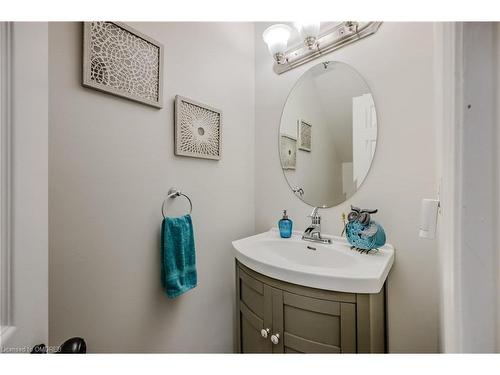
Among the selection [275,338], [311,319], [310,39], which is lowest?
[275,338]

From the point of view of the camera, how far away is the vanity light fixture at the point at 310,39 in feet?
3.21

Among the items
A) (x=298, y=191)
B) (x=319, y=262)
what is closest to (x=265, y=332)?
(x=319, y=262)

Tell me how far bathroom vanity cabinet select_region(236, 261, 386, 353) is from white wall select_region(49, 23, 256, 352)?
40 centimetres

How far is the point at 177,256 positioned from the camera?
91 centimetres

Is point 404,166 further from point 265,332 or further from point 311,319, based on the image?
point 265,332

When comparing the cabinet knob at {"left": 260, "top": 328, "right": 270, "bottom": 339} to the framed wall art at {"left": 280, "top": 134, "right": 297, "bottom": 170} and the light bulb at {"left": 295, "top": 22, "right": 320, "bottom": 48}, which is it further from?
the light bulb at {"left": 295, "top": 22, "right": 320, "bottom": 48}

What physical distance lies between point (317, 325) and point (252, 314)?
307 millimetres

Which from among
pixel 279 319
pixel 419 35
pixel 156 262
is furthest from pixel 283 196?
pixel 419 35

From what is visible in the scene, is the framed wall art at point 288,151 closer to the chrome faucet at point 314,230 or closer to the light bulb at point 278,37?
the chrome faucet at point 314,230

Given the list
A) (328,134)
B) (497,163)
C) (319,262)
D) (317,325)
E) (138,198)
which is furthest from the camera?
(328,134)

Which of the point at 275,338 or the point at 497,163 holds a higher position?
the point at 497,163

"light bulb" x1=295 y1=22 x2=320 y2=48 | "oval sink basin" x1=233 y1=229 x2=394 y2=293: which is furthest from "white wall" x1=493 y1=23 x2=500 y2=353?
"light bulb" x1=295 y1=22 x2=320 y2=48
